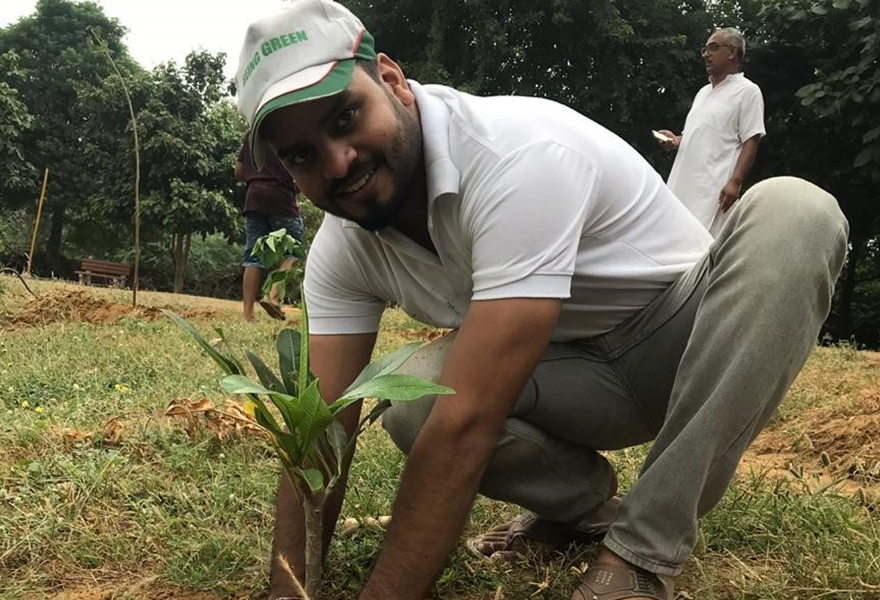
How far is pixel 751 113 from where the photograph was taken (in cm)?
444

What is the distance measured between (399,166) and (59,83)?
815 inches

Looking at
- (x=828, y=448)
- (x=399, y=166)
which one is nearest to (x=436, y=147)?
(x=399, y=166)

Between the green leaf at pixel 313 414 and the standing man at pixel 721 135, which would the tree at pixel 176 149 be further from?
the green leaf at pixel 313 414

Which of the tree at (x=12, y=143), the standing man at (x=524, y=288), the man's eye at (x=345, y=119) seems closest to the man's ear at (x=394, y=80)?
the standing man at (x=524, y=288)

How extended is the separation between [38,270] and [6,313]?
1403 centimetres

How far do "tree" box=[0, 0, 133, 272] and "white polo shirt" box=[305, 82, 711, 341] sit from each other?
1771 centimetres

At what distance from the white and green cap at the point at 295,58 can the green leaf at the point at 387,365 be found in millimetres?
424

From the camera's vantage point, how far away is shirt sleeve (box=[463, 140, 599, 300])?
123 cm

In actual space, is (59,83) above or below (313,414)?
above

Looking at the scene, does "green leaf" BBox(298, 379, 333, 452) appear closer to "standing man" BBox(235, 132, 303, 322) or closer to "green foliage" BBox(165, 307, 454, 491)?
"green foliage" BBox(165, 307, 454, 491)

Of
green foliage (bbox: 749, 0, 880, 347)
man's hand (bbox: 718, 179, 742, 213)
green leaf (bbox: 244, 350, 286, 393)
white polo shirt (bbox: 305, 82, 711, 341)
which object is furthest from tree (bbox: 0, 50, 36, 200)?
green leaf (bbox: 244, 350, 286, 393)

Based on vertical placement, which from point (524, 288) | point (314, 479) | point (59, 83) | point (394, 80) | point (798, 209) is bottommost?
point (314, 479)

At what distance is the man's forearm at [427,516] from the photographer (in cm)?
121

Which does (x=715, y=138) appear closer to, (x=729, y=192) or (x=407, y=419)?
(x=729, y=192)
